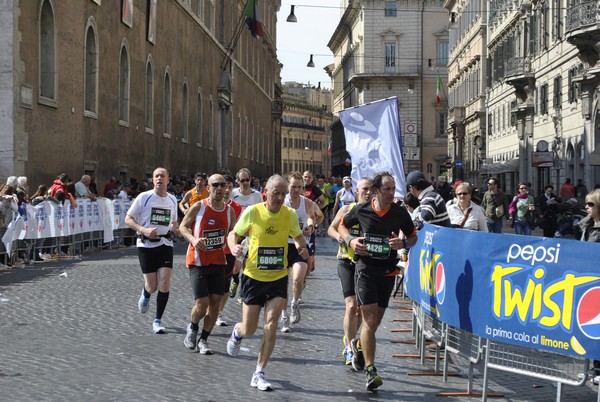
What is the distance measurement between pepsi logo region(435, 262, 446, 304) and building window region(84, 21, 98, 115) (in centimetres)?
2289

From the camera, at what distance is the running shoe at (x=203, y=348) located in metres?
10.7

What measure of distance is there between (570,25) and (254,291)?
2708cm

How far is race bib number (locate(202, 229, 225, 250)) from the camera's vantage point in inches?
430

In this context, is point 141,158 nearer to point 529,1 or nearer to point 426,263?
point 529,1

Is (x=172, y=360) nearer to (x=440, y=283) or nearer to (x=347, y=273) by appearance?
(x=347, y=273)

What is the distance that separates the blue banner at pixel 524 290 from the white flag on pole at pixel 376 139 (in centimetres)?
560

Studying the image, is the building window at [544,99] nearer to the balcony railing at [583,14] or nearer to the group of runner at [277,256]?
the balcony railing at [583,14]

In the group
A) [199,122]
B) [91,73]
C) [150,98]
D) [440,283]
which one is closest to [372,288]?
[440,283]

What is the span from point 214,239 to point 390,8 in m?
89.8

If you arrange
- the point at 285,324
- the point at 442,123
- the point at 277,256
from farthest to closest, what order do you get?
1. the point at 442,123
2. the point at 285,324
3. the point at 277,256

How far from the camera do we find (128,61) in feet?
117

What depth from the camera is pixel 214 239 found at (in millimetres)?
10977

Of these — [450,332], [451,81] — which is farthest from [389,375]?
[451,81]

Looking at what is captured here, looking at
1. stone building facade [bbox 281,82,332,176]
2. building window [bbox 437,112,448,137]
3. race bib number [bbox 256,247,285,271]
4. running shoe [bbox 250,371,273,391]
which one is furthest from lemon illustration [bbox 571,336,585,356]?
stone building facade [bbox 281,82,332,176]
